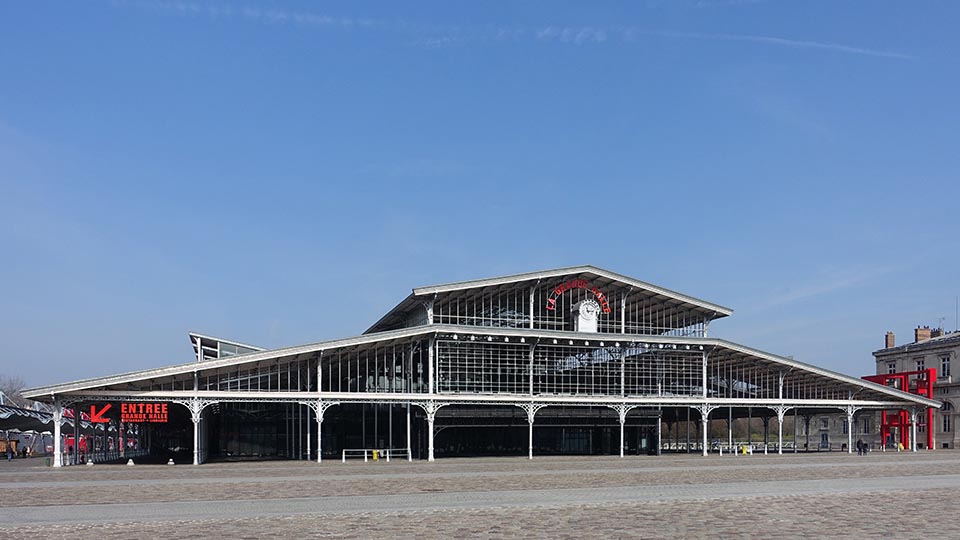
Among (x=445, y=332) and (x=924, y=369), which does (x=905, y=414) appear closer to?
(x=924, y=369)

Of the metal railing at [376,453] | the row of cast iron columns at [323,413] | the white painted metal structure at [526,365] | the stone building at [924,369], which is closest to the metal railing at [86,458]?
the row of cast iron columns at [323,413]

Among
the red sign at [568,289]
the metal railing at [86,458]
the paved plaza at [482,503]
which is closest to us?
the paved plaza at [482,503]

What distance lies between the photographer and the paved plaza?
67.1 feet

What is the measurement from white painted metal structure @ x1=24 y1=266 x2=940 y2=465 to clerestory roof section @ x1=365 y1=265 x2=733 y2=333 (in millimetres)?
96

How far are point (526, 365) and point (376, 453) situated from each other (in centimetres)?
1082

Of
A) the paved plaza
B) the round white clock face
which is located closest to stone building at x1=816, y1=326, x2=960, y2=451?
the round white clock face

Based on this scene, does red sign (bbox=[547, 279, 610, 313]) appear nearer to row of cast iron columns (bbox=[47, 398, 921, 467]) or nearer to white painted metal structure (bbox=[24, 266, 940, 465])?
white painted metal structure (bbox=[24, 266, 940, 465])

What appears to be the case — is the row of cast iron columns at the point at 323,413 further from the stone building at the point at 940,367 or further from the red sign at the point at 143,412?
the stone building at the point at 940,367

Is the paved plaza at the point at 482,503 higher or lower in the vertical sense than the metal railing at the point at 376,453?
higher

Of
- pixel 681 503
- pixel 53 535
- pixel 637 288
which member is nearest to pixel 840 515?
pixel 681 503

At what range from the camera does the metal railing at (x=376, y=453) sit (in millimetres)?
59469

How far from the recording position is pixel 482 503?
26.8 metres

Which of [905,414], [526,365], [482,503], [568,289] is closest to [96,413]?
[526,365]

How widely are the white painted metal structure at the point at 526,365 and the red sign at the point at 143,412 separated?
0.55 metres
